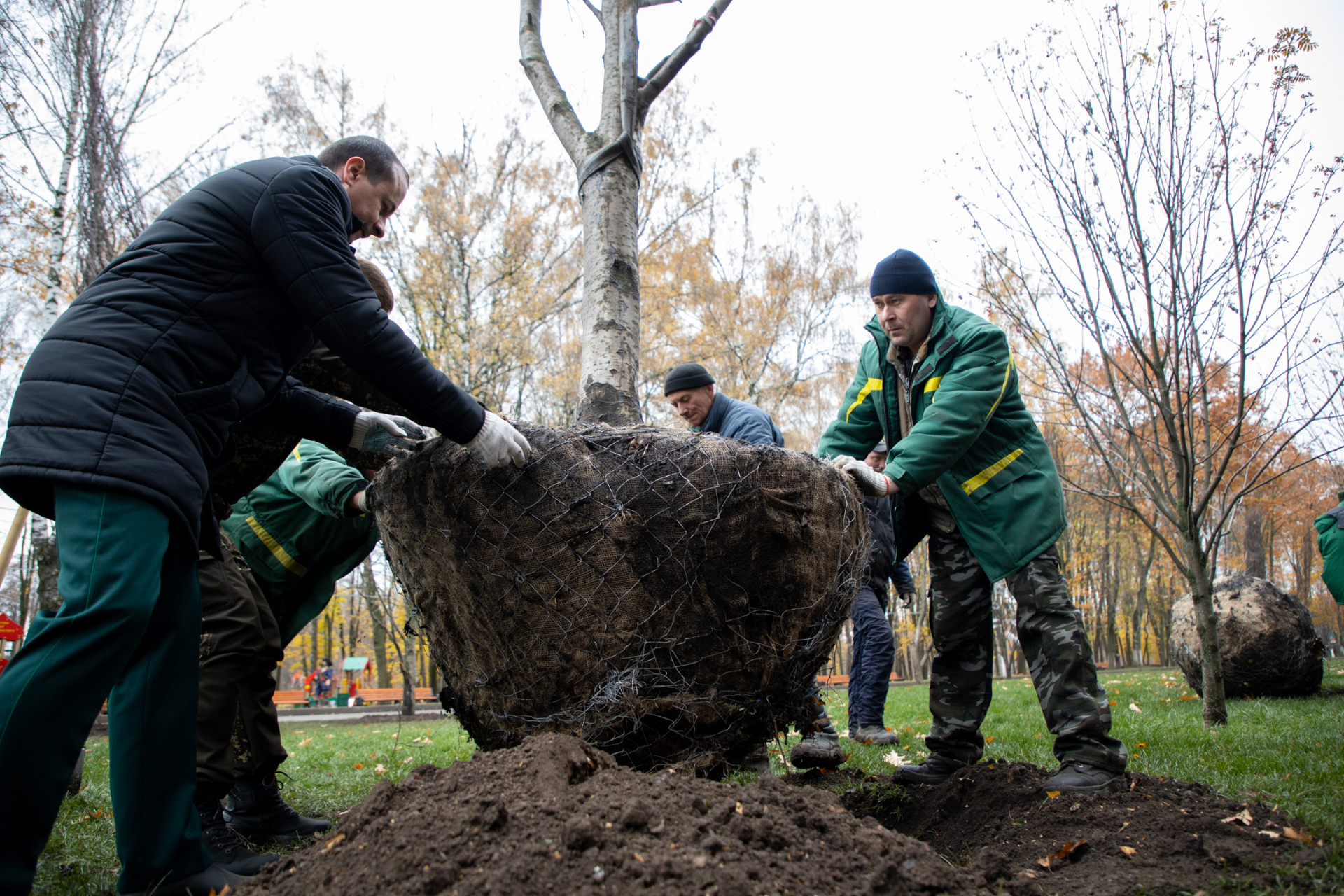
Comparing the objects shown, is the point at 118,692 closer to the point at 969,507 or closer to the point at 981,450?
the point at 969,507

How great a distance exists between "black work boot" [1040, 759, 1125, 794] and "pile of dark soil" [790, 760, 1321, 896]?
4cm

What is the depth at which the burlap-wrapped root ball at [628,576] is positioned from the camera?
2018 millimetres

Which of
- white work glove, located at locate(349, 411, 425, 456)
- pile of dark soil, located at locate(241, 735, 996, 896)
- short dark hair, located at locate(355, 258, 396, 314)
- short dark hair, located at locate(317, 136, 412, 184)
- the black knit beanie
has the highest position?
short dark hair, located at locate(317, 136, 412, 184)

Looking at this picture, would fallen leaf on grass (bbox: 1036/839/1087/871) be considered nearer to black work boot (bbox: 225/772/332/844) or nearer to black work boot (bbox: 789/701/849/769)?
black work boot (bbox: 789/701/849/769)

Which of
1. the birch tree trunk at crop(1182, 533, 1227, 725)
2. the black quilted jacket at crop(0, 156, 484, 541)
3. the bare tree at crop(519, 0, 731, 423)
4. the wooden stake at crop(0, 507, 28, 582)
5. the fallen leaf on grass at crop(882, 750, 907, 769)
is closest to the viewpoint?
the black quilted jacket at crop(0, 156, 484, 541)

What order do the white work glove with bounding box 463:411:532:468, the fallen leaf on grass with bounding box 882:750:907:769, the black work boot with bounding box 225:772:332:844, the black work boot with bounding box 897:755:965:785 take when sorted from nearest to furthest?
the white work glove with bounding box 463:411:532:468, the black work boot with bounding box 225:772:332:844, the black work boot with bounding box 897:755:965:785, the fallen leaf on grass with bounding box 882:750:907:769

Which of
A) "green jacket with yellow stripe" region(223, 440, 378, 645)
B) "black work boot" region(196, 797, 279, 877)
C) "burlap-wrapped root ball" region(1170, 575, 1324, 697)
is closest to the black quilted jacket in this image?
"green jacket with yellow stripe" region(223, 440, 378, 645)

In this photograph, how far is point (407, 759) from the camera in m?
4.98

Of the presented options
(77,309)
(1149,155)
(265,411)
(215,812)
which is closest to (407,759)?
(215,812)

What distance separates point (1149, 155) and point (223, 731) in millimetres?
5567

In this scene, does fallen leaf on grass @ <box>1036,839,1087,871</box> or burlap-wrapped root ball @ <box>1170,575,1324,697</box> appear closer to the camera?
fallen leaf on grass @ <box>1036,839,1087,871</box>

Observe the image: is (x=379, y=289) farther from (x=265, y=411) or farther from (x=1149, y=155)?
(x=1149, y=155)

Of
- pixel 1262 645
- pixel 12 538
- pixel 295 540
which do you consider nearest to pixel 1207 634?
pixel 1262 645

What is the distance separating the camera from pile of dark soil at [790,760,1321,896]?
5.23ft
